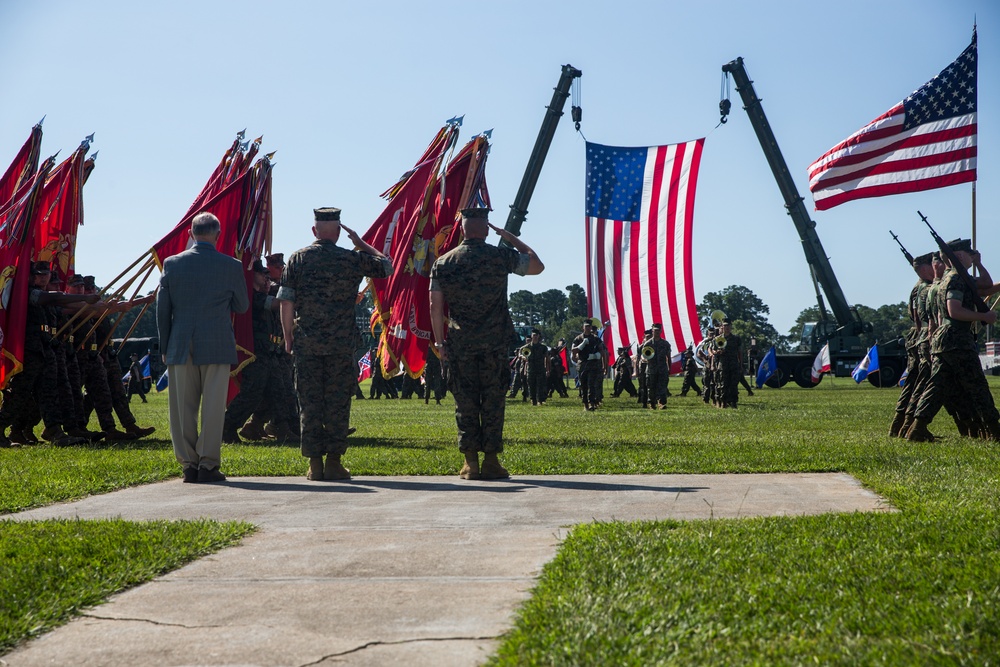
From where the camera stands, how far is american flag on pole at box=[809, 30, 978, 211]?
55.0 feet

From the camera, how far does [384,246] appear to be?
1420 cm

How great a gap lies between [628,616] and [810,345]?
44150 mm

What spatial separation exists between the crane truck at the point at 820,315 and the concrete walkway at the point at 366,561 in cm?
3326

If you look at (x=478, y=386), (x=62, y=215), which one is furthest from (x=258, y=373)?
(x=478, y=386)

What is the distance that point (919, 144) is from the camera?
55.2ft

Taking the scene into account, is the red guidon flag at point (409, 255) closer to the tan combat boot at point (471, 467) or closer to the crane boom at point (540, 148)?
the tan combat boot at point (471, 467)

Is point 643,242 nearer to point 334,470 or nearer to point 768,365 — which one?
point 768,365

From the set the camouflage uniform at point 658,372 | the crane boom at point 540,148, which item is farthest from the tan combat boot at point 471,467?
the crane boom at point 540,148

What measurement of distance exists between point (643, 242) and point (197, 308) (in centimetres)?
2167

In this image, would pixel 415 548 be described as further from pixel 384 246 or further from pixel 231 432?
pixel 384 246

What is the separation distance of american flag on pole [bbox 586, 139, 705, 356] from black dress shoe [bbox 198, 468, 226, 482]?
2066 cm

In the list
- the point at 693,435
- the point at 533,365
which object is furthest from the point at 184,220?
the point at 533,365

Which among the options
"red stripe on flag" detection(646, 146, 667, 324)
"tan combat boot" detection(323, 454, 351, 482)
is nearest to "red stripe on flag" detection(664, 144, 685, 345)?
"red stripe on flag" detection(646, 146, 667, 324)

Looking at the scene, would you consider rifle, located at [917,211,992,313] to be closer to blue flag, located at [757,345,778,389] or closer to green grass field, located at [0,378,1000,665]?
green grass field, located at [0,378,1000,665]
